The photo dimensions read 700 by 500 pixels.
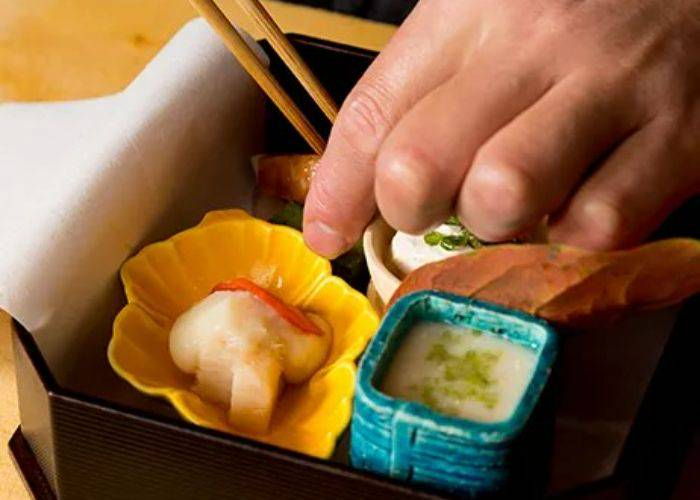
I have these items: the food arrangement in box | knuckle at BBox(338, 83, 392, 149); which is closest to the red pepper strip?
the food arrangement in box

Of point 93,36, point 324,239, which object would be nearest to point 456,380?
point 324,239

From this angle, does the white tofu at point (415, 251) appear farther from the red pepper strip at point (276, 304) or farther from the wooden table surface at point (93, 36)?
the wooden table surface at point (93, 36)

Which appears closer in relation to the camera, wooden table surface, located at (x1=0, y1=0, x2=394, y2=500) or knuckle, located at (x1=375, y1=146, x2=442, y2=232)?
knuckle, located at (x1=375, y1=146, x2=442, y2=232)

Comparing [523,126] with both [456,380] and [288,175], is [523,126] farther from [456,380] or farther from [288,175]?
[288,175]

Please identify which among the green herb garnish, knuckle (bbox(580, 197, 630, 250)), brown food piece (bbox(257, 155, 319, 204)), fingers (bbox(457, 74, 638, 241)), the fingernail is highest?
fingers (bbox(457, 74, 638, 241))

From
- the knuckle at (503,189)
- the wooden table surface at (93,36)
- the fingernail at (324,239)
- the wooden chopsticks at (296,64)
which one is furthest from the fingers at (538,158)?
the wooden table surface at (93,36)

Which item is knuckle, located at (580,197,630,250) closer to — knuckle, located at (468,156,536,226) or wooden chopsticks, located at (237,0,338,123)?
knuckle, located at (468,156,536,226)

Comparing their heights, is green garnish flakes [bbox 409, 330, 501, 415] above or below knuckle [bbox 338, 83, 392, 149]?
below

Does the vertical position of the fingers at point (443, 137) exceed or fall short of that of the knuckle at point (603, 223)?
it exceeds it
